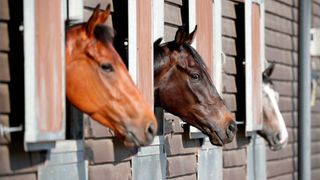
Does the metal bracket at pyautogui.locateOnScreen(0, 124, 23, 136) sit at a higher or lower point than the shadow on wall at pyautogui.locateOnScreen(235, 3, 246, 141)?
lower

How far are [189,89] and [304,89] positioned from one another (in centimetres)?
392

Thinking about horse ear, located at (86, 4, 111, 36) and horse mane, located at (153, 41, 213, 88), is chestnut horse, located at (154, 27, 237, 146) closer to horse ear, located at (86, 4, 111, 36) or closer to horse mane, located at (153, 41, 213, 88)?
horse mane, located at (153, 41, 213, 88)

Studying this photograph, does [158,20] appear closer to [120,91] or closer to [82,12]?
[82,12]

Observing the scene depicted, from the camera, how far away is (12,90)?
4977 mm

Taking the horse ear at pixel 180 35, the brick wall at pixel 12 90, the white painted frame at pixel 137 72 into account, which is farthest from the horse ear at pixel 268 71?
the brick wall at pixel 12 90

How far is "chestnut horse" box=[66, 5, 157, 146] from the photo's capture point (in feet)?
16.4

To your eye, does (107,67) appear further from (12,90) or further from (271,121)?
(271,121)

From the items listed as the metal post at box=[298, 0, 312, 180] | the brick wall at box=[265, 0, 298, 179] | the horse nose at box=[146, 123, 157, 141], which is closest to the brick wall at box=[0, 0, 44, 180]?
the horse nose at box=[146, 123, 157, 141]

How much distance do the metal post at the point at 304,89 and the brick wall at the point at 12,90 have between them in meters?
5.30

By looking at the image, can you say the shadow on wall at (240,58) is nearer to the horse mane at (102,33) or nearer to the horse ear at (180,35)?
the horse ear at (180,35)

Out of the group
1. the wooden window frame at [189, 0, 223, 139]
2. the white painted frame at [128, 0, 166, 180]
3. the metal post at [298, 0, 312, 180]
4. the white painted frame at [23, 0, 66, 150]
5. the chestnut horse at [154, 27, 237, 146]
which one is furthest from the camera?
the metal post at [298, 0, 312, 180]

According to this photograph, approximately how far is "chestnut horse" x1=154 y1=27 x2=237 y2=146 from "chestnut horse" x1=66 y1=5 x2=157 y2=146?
3.84 feet

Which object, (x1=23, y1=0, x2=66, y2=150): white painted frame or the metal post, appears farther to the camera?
the metal post

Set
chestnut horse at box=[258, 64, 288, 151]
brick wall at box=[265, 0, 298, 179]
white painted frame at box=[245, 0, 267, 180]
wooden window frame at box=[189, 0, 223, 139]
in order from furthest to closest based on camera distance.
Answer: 1. brick wall at box=[265, 0, 298, 179]
2. chestnut horse at box=[258, 64, 288, 151]
3. white painted frame at box=[245, 0, 267, 180]
4. wooden window frame at box=[189, 0, 223, 139]
